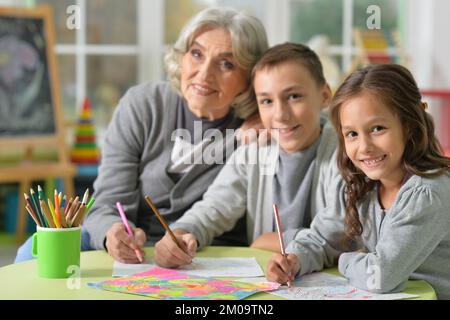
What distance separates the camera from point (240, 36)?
198cm

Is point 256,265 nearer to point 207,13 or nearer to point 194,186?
point 194,186

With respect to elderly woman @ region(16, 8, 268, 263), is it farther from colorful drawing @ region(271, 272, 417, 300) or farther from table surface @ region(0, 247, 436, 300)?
colorful drawing @ region(271, 272, 417, 300)

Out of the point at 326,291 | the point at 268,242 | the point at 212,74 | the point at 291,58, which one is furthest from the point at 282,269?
the point at 212,74

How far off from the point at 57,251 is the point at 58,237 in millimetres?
26

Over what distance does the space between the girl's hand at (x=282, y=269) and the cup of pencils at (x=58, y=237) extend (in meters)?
0.36

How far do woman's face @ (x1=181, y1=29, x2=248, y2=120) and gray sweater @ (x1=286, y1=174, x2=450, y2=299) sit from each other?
64 centimetres

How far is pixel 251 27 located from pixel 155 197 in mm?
517

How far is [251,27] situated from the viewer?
2.02 m

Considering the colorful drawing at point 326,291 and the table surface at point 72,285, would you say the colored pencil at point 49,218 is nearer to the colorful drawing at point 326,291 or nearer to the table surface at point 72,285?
the table surface at point 72,285

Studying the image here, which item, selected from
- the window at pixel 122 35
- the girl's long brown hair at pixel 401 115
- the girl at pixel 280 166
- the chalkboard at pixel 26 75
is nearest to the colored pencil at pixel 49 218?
the girl at pixel 280 166

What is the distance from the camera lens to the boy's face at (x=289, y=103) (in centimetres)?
179

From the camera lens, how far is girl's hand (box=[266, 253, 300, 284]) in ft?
4.55

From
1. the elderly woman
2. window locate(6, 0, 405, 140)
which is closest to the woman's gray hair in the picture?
the elderly woman

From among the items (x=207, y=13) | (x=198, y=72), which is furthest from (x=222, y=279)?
(x=207, y=13)
